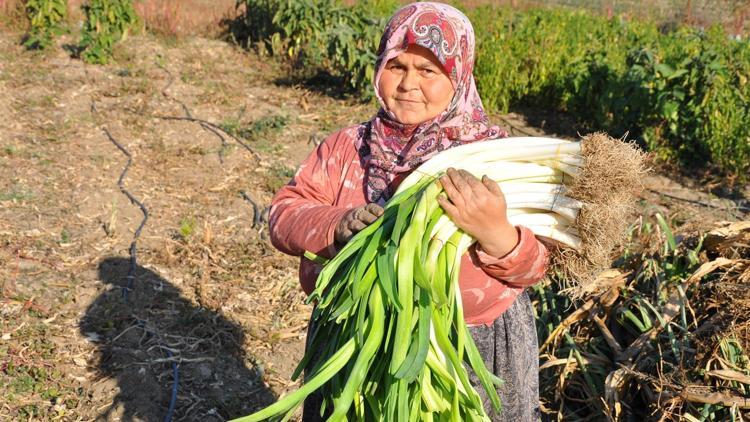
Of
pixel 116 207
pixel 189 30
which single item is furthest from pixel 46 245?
pixel 189 30

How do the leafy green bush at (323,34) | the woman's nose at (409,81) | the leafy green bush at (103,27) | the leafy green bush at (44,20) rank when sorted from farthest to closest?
the leafy green bush at (44,20) → the leafy green bush at (103,27) → the leafy green bush at (323,34) → the woman's nose at (409,81)

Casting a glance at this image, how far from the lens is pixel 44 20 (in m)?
8.15

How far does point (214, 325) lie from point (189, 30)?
6332mm

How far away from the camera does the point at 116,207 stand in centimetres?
475

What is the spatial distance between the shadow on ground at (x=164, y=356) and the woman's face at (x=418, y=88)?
1776 mm

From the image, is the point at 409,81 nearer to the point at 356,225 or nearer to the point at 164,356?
the point at 356,225

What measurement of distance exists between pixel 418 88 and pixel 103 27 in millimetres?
6883

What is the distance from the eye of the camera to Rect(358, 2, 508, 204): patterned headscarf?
5.52 feet

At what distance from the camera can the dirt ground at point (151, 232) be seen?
127 inches

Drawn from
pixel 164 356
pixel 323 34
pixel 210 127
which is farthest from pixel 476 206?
pixel 323 34

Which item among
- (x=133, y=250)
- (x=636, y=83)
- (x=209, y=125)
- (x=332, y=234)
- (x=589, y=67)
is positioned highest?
(x=332, y=234)

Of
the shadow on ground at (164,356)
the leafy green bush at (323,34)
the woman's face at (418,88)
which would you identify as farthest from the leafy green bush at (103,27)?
the woman's face at (418,88)

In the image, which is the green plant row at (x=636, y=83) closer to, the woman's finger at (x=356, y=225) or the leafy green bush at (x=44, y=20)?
→ the leafy green bush at (x=44, y=20)

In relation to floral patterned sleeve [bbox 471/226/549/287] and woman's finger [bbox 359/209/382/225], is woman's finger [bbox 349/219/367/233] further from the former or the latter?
floral patterned sleeve [bbox 471/226/549/287]
